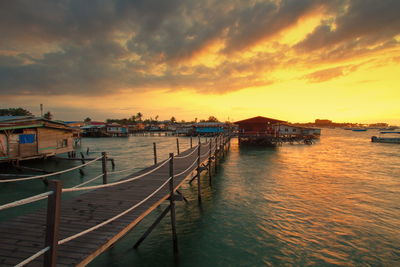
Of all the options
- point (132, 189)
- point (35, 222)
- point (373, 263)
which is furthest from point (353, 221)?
point (35, 222)

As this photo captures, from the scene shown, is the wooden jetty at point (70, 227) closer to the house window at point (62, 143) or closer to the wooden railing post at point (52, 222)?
the wooden railing post at point (52, 222)

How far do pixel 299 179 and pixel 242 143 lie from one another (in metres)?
28.6

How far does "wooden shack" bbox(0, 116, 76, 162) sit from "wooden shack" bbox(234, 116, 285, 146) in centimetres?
3081

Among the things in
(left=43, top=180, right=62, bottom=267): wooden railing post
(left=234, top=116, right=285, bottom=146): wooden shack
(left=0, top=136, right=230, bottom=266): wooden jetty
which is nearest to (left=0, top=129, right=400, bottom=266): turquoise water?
(left=0, top=136, right=230, bottom=266): wooden jetty

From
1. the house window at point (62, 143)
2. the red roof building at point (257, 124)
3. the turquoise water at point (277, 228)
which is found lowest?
the turquoise water at point (277, 228)

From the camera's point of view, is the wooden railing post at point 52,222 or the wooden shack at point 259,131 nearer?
the wooden railing post at point 52,222

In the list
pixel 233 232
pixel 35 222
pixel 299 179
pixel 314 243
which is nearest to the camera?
pixel 35 222

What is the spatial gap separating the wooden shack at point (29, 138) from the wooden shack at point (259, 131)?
3081 cm

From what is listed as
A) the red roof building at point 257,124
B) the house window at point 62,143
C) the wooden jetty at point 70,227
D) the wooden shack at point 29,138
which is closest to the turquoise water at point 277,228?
the wooden jetty at point 70,227

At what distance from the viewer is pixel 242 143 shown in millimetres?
45750

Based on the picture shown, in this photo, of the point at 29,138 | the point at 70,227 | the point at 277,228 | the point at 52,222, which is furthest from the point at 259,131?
the point at 52,222

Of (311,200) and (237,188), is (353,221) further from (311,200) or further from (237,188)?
(237,188)

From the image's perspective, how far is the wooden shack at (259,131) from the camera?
133ft

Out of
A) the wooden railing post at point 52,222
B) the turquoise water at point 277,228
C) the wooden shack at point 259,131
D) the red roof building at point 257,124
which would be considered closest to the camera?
the wooden railing post at point 52,222
